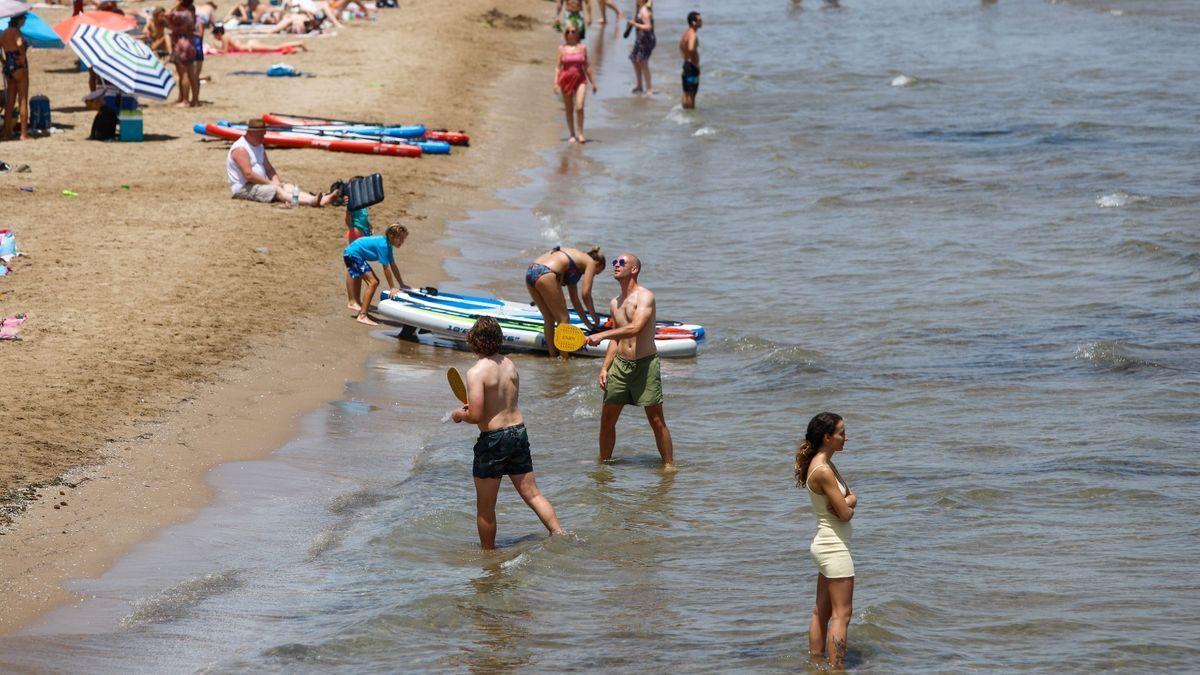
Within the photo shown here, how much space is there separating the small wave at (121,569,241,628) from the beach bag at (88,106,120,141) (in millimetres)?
12989

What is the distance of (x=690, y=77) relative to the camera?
27219mm

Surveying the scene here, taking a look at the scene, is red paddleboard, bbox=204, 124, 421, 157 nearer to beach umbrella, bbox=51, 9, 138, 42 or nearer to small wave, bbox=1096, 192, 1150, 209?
beach umbrella, bbox=51, 9, 138, 42

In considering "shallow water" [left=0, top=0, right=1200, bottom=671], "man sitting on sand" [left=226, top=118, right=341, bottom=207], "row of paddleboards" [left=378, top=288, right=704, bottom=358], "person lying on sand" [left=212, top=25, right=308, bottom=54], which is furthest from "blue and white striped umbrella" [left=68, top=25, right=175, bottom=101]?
"person lying on sand" [left=212, top=25, right=308, bottom=54]

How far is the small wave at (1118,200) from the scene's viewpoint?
20.0 m

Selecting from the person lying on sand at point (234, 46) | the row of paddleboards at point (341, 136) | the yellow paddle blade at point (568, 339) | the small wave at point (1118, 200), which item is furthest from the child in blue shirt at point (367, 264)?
the person lying on sand at point (234, 46)

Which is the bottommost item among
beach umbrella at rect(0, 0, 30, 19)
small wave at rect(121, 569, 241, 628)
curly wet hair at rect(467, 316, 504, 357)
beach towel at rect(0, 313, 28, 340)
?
small wave at rect(121, 569, 241, 628)

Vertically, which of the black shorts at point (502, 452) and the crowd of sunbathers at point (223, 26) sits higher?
the crowd of sunbathers at point (223, 26)

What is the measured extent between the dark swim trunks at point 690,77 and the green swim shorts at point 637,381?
17.0 metres

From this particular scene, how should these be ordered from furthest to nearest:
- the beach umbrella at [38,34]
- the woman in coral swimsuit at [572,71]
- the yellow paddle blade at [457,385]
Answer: the woman in coral swimsuit at [572,71] → the beach umbrella at [38,34] → the yellow paddle blade at [457,385]

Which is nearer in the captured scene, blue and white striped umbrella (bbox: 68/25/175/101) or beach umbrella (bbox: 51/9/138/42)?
blue and white striped umbrella (bbox: 68/25/175/101)

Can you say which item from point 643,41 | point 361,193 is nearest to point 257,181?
point 361,193

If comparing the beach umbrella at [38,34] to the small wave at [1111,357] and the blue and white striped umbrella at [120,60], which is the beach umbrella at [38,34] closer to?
the blue and white striped umbrella at [120,60]

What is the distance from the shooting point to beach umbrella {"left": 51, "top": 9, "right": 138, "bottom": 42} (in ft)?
65.5

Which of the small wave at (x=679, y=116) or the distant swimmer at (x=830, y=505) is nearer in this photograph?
the distant swimmer at (x=830, y=505)
